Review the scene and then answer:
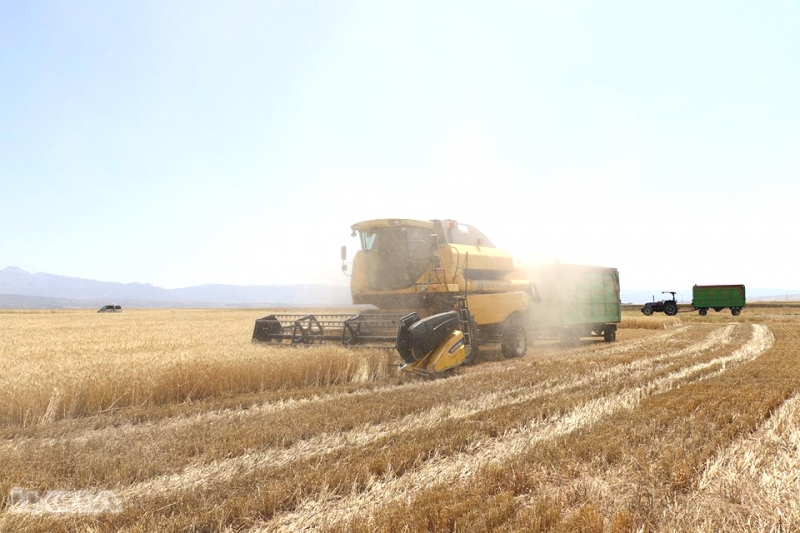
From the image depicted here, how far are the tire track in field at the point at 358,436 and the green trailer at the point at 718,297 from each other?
3869 cm

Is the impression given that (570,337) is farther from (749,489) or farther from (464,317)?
(749,489)

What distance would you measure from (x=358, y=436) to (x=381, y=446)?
0.47 metres

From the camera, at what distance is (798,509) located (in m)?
3.49

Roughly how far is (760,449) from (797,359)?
809 cm

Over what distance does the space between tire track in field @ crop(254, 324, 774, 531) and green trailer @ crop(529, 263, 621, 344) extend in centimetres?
748

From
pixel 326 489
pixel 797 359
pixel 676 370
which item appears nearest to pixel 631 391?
pixel 676 370

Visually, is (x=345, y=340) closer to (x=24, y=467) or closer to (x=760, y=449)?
(x=24, y=467)

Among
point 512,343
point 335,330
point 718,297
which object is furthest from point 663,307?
point 335,330

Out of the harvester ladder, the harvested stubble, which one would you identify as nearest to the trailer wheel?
the harvester ladder

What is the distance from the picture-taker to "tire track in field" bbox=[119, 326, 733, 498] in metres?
4.18

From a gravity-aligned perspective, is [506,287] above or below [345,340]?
above

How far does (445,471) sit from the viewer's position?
435cm

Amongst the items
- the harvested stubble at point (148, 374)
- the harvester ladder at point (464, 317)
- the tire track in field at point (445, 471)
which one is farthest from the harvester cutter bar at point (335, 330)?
the tire track in field at point (445, 471)

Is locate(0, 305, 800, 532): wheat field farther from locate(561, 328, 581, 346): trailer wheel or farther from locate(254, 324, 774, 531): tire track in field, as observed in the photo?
locate(561, 328, 581, 346): trailer wheel
